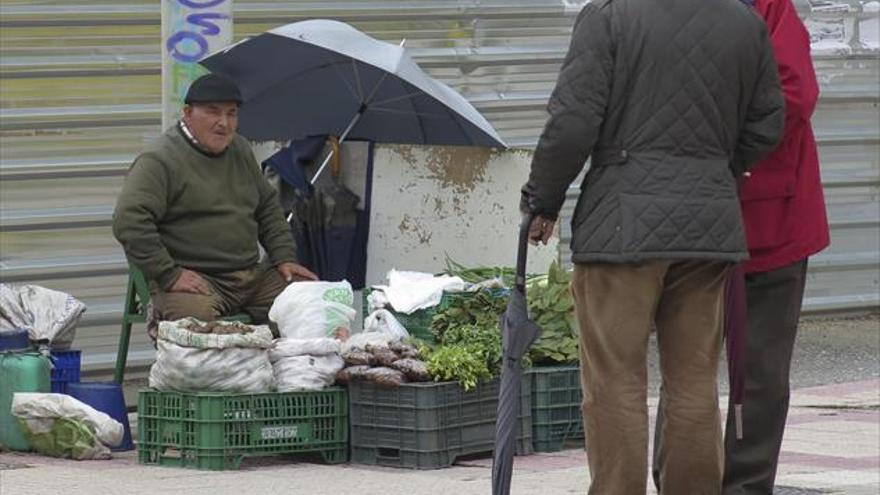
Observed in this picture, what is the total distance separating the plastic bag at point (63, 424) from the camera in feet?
25.7

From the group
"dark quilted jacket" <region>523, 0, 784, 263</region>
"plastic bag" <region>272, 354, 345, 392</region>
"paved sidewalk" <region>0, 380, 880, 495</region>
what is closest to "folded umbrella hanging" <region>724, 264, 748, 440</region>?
"dark quilted jacket" <region>523, 0, 784, 263</region>

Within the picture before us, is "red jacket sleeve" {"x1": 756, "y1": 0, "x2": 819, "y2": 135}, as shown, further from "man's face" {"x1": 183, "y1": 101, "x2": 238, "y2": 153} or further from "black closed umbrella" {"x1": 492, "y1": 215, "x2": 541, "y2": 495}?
"man's face" {"x1": 183, "y1": 101, "x2": 238, "y2": 153}

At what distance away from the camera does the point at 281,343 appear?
25.8 feet

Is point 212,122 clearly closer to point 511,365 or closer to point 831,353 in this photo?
point 511,365

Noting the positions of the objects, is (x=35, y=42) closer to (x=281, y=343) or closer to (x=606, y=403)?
(x=281, y=343)

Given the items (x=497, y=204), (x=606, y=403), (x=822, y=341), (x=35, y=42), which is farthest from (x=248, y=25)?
(x=606, y=403)

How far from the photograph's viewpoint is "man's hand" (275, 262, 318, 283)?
848 centimetres

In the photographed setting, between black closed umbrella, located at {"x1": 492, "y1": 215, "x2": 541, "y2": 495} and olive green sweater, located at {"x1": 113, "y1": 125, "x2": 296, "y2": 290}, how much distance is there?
2.63 metres

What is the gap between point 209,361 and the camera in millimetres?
7504

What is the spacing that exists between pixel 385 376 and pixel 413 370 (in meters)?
0.13

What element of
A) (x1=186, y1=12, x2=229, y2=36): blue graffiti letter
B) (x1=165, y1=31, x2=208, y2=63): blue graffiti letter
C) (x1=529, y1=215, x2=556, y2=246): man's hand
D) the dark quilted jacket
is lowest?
(x1=529, y1=215, x2=556, y2=246): man's hand

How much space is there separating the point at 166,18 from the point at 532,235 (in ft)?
10.3

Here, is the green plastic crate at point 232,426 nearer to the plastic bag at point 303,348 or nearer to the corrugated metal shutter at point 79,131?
the plastic bag at point 303,348

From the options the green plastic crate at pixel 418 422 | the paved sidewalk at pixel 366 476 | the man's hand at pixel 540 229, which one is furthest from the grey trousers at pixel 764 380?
the green plastic crate at pixel 418 422
